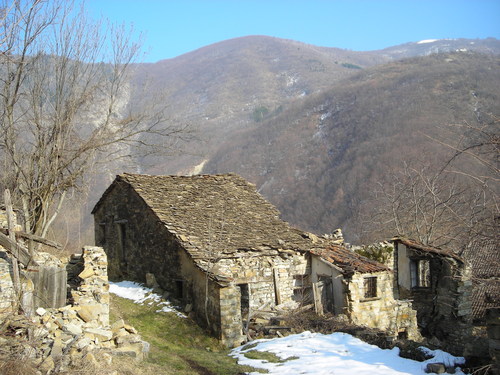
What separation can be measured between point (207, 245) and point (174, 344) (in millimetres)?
3445

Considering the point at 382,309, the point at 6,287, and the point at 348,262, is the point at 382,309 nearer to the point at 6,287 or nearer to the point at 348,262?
the point at 348,262

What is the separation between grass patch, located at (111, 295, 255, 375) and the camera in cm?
869

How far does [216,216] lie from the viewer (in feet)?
52.6

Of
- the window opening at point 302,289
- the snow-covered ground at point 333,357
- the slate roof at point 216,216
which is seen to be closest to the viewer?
the snow-covered ground at point 333,357

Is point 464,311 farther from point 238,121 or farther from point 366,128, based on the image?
point 238,121

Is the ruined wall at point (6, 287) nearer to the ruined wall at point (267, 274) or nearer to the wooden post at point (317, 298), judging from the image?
the ruined wall at point (267, 274)

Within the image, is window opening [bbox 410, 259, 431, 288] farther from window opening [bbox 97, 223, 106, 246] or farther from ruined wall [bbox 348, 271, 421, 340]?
window opening [bbox 97, 223, 106, 246]

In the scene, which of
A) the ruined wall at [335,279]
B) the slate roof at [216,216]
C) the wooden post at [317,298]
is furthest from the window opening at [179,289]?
the ruined wall at [335,279]

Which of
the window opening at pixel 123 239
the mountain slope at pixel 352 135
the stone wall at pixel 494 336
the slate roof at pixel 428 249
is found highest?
the mountain slope at pixel 352 135

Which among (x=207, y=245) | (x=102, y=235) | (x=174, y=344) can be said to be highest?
(x=102, y=235)

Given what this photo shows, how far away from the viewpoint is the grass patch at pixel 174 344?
8.69 m

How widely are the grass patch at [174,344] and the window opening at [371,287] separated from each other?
18.7 ft

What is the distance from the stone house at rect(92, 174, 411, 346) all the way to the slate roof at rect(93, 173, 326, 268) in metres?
0.04

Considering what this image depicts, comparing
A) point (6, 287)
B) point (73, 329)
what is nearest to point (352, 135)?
point (73, 329)
